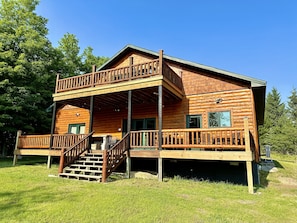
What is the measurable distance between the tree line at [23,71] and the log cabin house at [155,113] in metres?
4.29

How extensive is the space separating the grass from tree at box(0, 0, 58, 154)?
10.6 metres

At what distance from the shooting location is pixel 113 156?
859cm

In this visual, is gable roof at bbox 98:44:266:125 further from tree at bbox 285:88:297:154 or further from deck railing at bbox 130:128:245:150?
tree at bbox 285:88:297:154

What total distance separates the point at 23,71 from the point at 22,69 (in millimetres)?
300

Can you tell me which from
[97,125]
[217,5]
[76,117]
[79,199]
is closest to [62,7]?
[76,117]

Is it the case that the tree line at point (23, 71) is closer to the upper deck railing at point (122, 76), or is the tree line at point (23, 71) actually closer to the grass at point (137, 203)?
the upper deck railing at point (122, 76)

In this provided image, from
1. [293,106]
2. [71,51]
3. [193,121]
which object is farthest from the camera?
[293,106]

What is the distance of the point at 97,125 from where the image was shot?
15.1 metres

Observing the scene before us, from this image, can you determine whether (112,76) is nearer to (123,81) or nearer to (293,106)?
(123,81)

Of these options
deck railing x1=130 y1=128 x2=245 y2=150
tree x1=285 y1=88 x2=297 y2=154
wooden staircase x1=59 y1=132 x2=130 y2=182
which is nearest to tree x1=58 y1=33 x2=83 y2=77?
wooden staircase x1=59 y1=132 x2=130 y2=182

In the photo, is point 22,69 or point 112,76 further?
point 22,69

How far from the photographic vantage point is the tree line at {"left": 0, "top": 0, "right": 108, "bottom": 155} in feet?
52.6

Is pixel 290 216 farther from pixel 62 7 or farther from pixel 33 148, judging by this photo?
pixel 62 7

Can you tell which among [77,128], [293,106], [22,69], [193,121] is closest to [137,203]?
[193,121]
